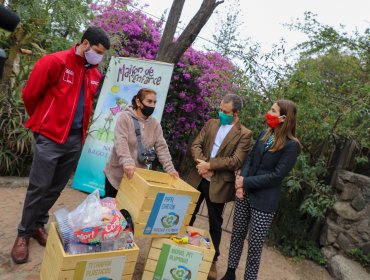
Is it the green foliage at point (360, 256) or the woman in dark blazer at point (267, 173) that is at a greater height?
the woman in dark blazer at point (267, 173)

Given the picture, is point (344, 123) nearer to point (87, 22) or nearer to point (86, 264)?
point (86, 264)

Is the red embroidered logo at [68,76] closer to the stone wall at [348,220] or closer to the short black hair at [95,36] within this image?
the short black hair at [95,36]

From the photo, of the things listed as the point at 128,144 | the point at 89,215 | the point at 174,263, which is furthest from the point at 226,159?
the point at 89,215

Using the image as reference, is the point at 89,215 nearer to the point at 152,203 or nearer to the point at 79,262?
the point at 79,262

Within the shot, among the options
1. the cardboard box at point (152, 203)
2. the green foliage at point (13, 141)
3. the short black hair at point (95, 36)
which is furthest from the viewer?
the green foliage at point (13, 141)

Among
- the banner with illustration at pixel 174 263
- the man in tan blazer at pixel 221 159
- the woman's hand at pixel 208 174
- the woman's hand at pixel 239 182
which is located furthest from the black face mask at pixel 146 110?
the banner with illustration at pixel 174 263

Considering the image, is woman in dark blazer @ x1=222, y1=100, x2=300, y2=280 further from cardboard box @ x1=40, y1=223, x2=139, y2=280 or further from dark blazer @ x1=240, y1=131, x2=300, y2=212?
cardboard box @ x1=40, y1=223, x2=139, y2=280

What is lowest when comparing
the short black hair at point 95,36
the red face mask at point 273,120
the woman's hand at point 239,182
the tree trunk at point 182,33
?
the woman's hand at point 239,182

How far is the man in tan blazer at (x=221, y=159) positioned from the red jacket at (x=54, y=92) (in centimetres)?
130

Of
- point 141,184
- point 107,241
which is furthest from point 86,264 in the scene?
point 141,184

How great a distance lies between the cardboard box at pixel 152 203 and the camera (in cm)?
270

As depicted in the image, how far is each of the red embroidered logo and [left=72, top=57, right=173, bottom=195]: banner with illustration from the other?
2400 millimetres

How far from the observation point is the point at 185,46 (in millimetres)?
5793

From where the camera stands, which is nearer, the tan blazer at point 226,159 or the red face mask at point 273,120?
the red face mask at point 273,120
